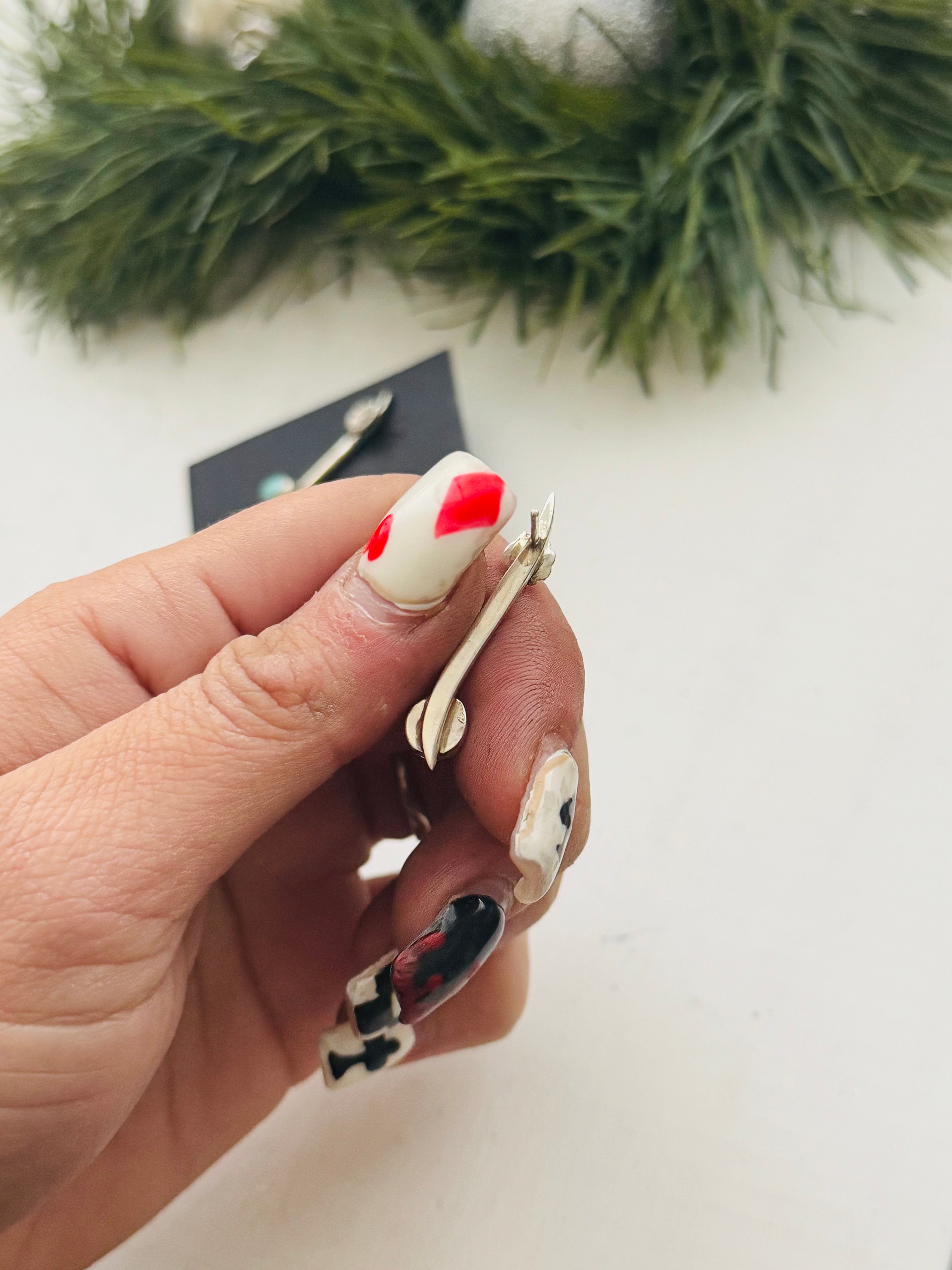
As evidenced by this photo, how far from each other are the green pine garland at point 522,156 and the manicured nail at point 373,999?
0.47 m

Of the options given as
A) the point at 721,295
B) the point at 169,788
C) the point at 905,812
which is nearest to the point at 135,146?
the point at 721,295

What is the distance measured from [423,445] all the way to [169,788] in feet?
1.38

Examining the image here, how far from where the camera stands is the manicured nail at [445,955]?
0.36 meters

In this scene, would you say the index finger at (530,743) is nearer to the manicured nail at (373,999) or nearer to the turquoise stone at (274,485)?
the manicured nail at (373,999)

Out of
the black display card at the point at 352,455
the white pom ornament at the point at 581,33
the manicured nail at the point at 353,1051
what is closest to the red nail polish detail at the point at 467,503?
the manicured nail at the point at 353,1051

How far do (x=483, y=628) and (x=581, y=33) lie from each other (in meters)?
0.47

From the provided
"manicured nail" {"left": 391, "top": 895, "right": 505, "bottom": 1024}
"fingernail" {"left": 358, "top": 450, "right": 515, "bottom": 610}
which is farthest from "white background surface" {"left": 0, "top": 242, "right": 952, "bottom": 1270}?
"fingernail" {"left": 358, "top": 450, "right": 515, "bottom": 610}

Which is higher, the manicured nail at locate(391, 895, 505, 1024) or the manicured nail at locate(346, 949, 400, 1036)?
the manicured nail at locate(391, 895, 505, 1024)

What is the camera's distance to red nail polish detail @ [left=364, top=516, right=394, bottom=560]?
13.5 inches

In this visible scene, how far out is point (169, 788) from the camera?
0.31m

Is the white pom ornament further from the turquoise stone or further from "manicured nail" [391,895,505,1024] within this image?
"manicured nail" [391,895,505,1024]

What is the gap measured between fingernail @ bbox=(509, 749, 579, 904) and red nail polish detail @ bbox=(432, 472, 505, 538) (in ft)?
0.33

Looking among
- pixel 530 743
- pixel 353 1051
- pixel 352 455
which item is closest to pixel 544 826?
pixel 530 743

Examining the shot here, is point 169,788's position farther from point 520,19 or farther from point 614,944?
point 520,19
